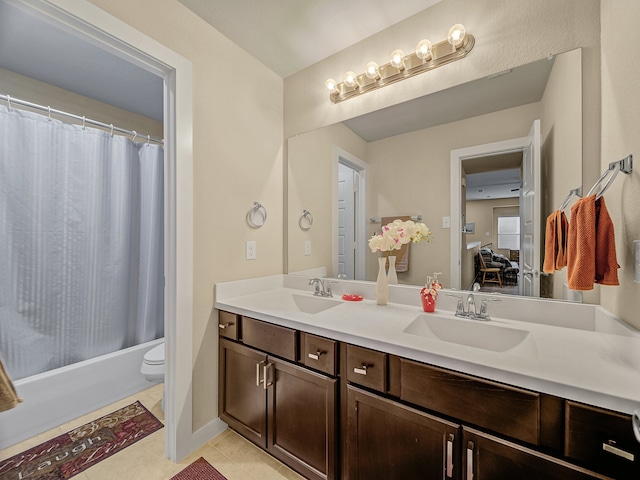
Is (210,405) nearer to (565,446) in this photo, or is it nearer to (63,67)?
(565,446)

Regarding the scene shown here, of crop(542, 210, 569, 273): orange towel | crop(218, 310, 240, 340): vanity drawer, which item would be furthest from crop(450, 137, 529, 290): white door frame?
crop(218, 310, 240, 340): vanity drawer

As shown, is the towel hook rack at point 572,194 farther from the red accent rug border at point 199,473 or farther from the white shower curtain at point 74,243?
the white shower curtain at point 74,243

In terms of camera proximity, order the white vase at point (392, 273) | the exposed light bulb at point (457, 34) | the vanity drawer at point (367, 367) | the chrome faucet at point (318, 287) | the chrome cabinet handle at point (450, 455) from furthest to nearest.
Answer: the chrome faucet at point (318, 287) < the white vase at point (392, 273) < the exposed light bulb at point (457, 34) < the vanity drawer at point (367, 367) < the chrome cabinet handle at point (450, 455)

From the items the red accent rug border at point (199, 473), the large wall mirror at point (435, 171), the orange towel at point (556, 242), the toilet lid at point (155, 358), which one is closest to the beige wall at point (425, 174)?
the large wall mirror at point (435, 171)

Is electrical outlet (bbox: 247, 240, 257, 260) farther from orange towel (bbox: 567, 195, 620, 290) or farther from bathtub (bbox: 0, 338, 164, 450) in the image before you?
orange towel (bbox: 567, 195, 620, 290)

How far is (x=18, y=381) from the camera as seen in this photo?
1.66 meters

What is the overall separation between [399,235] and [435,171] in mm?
409

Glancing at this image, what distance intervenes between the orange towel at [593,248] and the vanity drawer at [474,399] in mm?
436

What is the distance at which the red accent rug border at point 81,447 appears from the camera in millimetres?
1377

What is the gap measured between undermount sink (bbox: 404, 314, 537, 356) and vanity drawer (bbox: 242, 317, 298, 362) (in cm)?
52

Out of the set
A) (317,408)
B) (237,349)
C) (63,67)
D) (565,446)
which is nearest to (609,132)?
(565,446)

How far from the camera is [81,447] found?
154 centimetres

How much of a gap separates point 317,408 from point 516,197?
4.40 feet

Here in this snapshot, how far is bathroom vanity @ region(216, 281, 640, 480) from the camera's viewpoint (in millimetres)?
688
